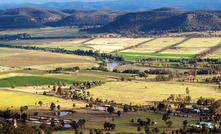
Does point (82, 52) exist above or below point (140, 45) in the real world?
below

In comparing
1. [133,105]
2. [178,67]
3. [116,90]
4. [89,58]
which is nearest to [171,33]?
[89,58]

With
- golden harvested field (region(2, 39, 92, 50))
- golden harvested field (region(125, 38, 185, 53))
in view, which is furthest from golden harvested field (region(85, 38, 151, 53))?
golden harvested field (region(125, 38, 185, 53))

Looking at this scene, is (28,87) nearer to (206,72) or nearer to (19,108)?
(19,108)

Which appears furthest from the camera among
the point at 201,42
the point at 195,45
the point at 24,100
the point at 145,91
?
the point at 201,42

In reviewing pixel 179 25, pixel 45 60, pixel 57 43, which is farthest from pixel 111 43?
pixel 179 25

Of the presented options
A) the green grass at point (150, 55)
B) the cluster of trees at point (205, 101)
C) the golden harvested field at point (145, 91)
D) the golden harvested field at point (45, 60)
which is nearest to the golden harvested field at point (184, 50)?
the green grass at point (150, 55)

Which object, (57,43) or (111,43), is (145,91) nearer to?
(111,43)

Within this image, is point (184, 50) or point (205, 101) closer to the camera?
point (205, 101)
